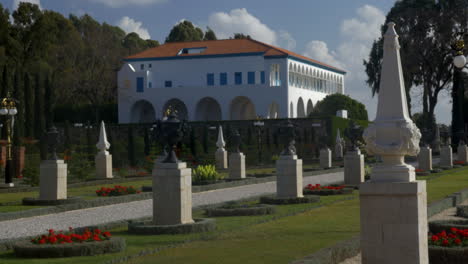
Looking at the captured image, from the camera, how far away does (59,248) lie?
952cm

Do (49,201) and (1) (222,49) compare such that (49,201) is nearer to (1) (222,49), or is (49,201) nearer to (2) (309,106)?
(1) (222,49)

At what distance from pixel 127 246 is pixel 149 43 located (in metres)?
88.0

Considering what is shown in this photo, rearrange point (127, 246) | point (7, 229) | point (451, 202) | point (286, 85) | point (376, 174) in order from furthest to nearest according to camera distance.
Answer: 1. point (286, 85)
2. point (451, 202)
3. point (7, 229)
4. point (127, 246)
5. point (376, 174)

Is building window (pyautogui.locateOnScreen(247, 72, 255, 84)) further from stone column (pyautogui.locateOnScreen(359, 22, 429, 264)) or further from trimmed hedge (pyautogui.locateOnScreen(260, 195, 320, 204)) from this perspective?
stone column (pyautogui.locateOnScreen(359, 22, 429, 264))

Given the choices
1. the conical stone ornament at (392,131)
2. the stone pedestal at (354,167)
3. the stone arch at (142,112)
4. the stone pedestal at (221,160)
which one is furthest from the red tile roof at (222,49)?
the conical stone ornament at (392,131)

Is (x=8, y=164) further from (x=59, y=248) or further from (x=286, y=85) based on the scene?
(x=286, y=85)

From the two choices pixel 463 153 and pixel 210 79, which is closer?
pixel 463 153

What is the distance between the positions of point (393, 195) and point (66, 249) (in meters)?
4.32

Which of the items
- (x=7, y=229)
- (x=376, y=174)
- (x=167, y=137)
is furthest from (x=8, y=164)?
(x=376, y=174)

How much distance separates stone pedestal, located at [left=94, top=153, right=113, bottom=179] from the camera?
28797 mm

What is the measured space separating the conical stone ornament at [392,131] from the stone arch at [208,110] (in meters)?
62.8

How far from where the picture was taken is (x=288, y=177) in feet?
57.1

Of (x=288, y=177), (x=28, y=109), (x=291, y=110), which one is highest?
(x=291, y=110)

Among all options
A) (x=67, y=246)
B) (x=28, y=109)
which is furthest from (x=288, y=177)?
(x=28, y=109)
